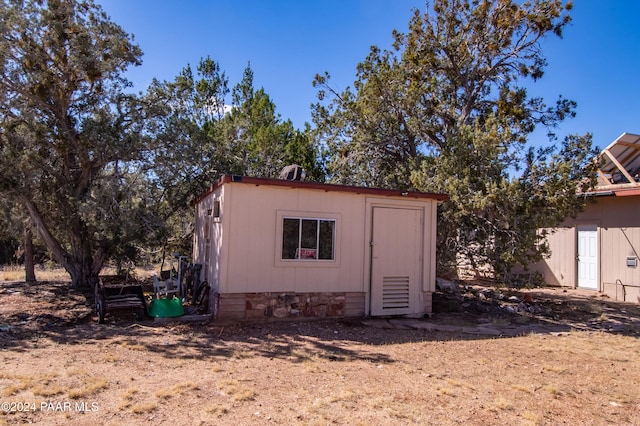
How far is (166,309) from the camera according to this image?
25.1 feet

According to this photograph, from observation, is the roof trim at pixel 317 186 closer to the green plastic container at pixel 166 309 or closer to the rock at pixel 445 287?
the green plastic container at pixel 166 309

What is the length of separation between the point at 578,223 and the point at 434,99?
5.77 metres

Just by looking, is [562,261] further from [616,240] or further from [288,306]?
[288,306]

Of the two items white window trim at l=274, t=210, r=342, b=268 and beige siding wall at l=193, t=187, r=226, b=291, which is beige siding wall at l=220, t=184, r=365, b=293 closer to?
white window trim at l=274, t=210, r=342, b=268

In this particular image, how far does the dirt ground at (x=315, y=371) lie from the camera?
3.82 m

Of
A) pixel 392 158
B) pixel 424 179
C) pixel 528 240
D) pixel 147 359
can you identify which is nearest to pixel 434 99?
pixel 392 158

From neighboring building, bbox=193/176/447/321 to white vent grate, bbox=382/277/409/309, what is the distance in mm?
19

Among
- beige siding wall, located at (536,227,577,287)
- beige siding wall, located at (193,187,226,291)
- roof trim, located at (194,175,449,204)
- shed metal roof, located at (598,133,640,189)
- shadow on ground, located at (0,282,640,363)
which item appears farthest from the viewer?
beige siding wall, located at (536,227,577,287)

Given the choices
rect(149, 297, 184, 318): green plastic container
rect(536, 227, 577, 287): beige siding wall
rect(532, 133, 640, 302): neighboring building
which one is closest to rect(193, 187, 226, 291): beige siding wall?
rect(149, 297, 184, 318): green plastic container

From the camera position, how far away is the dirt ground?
3.82m

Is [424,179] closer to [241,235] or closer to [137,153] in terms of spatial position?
[241,235]

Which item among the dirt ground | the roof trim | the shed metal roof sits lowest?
the dirt ground

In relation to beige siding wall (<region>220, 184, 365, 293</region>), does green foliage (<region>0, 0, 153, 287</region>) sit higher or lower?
higher

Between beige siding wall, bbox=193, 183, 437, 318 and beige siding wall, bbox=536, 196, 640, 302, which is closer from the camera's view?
beige siding wall, bbox=193, 183, 437, 318
